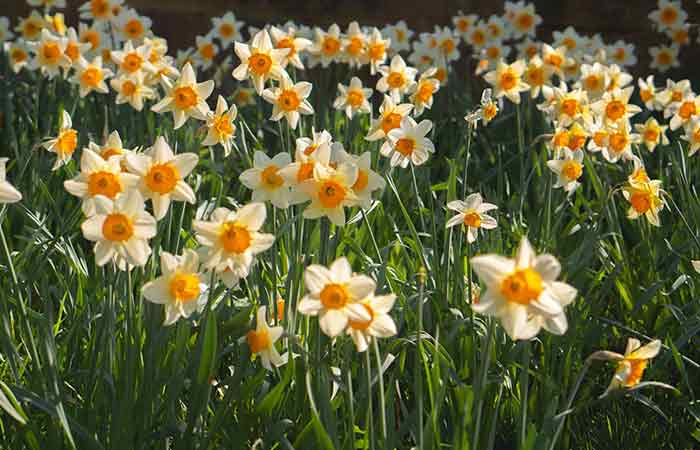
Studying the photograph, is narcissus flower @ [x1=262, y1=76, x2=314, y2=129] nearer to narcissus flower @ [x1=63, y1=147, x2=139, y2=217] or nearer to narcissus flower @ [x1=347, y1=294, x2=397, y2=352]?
narcissus flower @ [x1=63, y1=147, x2=139, y2=217]

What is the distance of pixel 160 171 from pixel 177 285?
19cm

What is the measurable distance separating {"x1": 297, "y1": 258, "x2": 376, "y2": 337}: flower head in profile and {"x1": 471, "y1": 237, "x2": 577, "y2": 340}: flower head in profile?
17 centimetres

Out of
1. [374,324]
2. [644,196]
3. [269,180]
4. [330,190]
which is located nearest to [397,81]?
[644,196]

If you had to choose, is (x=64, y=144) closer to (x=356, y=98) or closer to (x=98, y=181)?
(x=98, y=181)

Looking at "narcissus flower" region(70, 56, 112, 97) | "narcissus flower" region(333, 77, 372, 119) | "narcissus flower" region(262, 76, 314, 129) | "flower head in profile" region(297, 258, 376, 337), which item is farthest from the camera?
"narcissus flower" region(70, 56, 112, 97)

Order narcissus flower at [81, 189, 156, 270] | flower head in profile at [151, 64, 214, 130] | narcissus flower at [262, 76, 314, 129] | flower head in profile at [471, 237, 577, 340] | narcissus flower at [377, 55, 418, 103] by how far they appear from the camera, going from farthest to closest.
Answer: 1. narcissus flower at [377, 55, 418, 103]
2. narcissus flower at [262, 76, 314, 129]
3. flower head in profile at [151, 64, 214, 130]
4. narcissus flower at [81, 189, 156, 270]
5. flower head in profile at [471, 237, 577, 340]

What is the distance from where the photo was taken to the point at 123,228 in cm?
138

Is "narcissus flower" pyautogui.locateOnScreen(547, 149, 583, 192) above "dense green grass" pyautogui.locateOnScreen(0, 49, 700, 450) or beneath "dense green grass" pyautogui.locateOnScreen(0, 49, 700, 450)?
above

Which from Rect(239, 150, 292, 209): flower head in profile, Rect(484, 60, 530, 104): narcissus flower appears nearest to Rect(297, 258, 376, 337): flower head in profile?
Rect(239, 150, 292, 209): flower head in profile

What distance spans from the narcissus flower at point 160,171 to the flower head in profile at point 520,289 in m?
0.55

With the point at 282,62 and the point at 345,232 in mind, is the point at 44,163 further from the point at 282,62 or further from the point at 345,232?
the point at 345,232

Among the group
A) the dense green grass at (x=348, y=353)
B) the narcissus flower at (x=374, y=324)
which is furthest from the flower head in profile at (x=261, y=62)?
the narcissus flower at (x=374, y=324)

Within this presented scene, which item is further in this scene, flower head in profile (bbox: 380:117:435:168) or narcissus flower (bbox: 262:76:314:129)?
narcissus flower (bbox: 262:76:314:129)

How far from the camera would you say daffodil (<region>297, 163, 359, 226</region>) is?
1.54 meters
